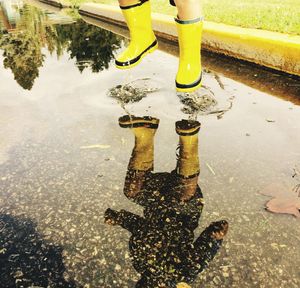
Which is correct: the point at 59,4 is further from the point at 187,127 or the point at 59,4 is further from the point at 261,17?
the point at 187,127

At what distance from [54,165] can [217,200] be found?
949 mm

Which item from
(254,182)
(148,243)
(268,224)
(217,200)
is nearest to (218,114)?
(254,182)

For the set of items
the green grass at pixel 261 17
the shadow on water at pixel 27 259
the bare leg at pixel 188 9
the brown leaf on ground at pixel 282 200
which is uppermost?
the bare leg at pixel 188 9

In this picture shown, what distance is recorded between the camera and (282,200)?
150 centimetres

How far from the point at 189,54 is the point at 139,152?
97 cm

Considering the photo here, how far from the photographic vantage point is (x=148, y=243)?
1.30 m

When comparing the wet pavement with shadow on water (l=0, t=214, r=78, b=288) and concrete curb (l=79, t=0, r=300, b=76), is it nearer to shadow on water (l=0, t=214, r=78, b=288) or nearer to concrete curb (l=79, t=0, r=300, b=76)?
shadow on water (l=0, t=214, r=78, b=288)

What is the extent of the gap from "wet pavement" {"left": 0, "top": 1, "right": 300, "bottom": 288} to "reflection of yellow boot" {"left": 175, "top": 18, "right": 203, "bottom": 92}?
19 cm

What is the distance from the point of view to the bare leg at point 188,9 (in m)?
2.22

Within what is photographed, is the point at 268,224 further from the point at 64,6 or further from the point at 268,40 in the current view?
the point at 64,6

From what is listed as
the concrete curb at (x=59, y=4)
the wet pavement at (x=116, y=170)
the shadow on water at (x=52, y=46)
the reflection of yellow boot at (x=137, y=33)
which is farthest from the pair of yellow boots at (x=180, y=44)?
the concrete curb at (x=59, y=4)

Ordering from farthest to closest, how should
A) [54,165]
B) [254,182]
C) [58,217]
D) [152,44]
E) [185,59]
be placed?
[152,44] < [185,59] < [54,165] < [254,182] < [58,217]

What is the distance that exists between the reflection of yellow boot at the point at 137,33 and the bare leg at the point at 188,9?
1.60 ft

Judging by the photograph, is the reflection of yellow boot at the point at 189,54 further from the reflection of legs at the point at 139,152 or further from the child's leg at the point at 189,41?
the reflection of legs at the point at 139,152
